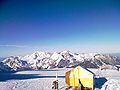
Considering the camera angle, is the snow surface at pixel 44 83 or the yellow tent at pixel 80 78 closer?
the yellow tent at pixel 80 78

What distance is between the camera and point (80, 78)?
2241cm

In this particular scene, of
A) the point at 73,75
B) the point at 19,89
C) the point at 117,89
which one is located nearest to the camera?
the point at 117,89

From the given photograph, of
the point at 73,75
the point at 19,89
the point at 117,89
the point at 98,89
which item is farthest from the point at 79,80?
the point at 19,89

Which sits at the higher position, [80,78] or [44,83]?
[80,78]

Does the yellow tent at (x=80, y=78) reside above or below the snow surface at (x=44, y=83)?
above

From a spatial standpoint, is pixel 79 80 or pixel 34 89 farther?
pixel 34 89

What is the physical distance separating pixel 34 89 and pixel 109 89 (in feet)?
27.9

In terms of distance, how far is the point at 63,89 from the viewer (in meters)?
23.8

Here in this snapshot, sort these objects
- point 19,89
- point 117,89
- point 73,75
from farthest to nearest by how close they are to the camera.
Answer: point 19,89, point 73,75, point 117,89

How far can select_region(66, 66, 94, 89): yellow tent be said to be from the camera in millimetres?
22000

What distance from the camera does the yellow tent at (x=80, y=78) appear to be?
2200 cm

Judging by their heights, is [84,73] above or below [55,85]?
above

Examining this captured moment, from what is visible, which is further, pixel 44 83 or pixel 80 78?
pixel 44 83

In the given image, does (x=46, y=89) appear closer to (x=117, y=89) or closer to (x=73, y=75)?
(x=73, y=75)
